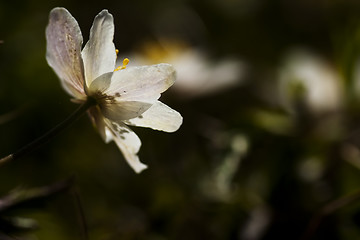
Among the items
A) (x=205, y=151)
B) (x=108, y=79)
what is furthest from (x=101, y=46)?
(x=205, y=151)

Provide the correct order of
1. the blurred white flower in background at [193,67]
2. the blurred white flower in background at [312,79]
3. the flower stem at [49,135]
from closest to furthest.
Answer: the flower stem at [49,135] < the blurred white flower in background at [312,79] < the blurred white flower in background at [193,67]

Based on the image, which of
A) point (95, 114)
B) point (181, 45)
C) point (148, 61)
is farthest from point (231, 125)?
point (181, 45)

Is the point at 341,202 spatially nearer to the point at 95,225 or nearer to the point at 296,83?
the point at 296,83

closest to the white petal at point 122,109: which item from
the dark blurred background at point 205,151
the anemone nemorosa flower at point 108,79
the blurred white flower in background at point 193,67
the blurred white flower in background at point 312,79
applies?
the anemone nemorosa flower at point 108,79

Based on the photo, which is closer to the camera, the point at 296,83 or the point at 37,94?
the point at 296,83

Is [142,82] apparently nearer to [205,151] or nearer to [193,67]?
[205,151]

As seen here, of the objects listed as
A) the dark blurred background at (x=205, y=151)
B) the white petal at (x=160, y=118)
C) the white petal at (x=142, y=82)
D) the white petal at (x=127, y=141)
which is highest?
the white petal at (x=142, y=82)

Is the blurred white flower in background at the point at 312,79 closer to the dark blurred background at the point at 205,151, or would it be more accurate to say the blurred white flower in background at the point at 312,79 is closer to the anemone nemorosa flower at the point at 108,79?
the dark blurred background at the point at 205,151
